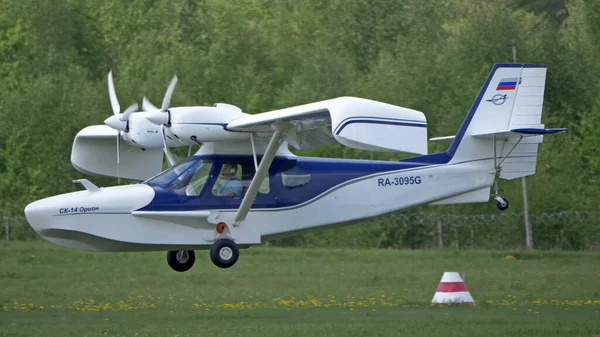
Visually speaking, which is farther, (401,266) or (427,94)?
(427,94)

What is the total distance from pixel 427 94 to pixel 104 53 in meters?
16.5

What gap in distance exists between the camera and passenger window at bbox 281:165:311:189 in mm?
17844

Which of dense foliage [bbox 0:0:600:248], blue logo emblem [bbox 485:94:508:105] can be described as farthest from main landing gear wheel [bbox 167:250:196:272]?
dense foliage [bbox 0:0:600:248]

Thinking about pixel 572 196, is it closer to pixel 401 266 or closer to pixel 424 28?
pixel 401 266

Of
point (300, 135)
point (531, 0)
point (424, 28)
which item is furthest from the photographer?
point (531, 0)

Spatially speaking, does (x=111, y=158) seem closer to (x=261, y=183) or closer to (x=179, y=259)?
(x=179, y=259)

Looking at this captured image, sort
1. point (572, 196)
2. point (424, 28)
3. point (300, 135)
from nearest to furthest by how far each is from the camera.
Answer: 1. point (300, 135)
2. point (572, 196)
3. point (424, 28)

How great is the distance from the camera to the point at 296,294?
86.4 feet

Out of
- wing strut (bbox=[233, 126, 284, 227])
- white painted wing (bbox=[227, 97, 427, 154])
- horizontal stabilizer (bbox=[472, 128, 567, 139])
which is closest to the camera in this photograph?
white painted wing (bbox=[227, 97, 427, 154])

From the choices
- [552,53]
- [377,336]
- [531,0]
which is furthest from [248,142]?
[531,0]

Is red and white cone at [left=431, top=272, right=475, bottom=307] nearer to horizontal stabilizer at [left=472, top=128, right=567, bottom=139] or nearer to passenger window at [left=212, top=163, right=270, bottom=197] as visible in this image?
horizontal stabilizer at [left=472, top=128, right=567, bottom=139]

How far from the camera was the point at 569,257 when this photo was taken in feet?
108

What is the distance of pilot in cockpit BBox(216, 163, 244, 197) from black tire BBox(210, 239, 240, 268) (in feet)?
2.38

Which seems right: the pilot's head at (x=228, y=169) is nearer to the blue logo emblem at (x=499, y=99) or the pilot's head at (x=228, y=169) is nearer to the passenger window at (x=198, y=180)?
the passenger window at (x=198, y=180)
